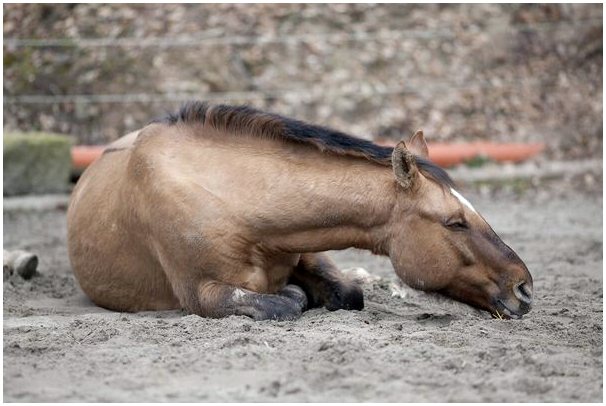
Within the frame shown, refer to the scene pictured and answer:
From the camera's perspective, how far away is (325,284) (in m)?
5.82

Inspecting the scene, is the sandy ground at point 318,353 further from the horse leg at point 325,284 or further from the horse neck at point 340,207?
the horse neck at point 340,207

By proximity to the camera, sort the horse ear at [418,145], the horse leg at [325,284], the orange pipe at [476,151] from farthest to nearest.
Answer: the orange pipe at [476,151], the horse leg at [325,284], the horse ear at [418,145]

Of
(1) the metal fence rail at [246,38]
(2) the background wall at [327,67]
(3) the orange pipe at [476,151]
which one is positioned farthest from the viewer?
(2) the background wall at [327,67]

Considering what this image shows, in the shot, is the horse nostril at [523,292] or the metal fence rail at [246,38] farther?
the metal fence rail at [246,38]

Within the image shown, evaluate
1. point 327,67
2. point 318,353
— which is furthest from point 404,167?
point 327,67

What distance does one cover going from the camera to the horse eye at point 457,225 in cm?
515

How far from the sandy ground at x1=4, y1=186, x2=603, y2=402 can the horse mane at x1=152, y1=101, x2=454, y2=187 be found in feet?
2.57

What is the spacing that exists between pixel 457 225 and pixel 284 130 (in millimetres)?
1081

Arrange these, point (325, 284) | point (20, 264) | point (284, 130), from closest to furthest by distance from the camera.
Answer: point (284, 130)
point (325, 284)
point (20, 264)

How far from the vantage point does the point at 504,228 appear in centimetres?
931

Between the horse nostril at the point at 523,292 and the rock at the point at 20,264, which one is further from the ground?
the horse nostril at the point at 523,292

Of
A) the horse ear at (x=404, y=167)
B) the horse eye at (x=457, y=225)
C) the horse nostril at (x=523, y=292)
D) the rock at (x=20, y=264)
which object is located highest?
the horse ear at (x=404, y=167)

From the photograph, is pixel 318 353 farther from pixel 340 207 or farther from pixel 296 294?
pixel 296 294

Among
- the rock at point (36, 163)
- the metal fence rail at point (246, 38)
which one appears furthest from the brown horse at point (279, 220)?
the metal fence rail at point (246, 38)
